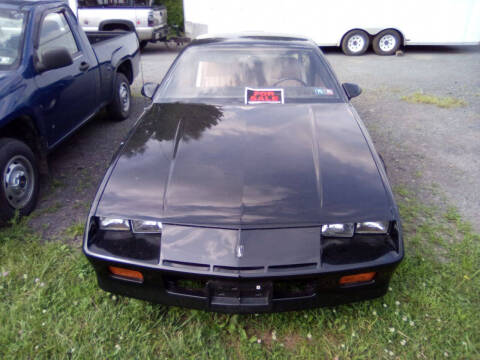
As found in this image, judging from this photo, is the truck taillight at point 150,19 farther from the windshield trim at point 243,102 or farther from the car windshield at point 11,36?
the windshield trim at point 243,102

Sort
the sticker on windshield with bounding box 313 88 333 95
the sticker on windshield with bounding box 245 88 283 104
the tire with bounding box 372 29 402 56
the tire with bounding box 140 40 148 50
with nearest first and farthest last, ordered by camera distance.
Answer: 1. the sticker on windshield with bounding box 245 88 283 104
2. the sticker on windshield with bounding box 313 88 333 95
3. the tire with bounding box 372 29 402 56
4. the tire with bounding box 140 40 148 50

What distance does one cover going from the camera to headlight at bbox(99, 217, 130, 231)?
1.95 m

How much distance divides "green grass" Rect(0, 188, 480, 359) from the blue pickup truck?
0.82 metres

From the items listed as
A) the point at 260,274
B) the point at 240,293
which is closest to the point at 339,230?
the point at 260,274

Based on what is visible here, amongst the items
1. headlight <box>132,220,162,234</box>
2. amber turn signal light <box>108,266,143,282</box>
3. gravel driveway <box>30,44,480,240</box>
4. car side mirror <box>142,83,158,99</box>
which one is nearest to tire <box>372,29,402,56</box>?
gravel driveway <box>30,44,480,240</box>

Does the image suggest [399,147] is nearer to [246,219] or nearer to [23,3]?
[246,219]

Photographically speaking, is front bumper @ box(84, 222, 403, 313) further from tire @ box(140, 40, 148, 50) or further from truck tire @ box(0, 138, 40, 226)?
tire @ box(140, 40, 148, 50)

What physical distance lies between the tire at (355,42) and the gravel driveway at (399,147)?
2708 mm

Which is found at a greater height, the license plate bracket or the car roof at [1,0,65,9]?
the car roof at [1,0,65,9]

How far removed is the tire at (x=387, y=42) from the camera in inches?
416

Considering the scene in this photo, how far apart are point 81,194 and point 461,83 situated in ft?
25.6

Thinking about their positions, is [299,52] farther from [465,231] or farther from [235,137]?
[465,231]

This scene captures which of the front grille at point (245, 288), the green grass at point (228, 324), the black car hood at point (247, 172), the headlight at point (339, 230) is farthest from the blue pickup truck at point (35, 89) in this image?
the headlight at point (339, 230)

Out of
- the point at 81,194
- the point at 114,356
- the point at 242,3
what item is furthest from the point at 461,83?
the point at 114,356
